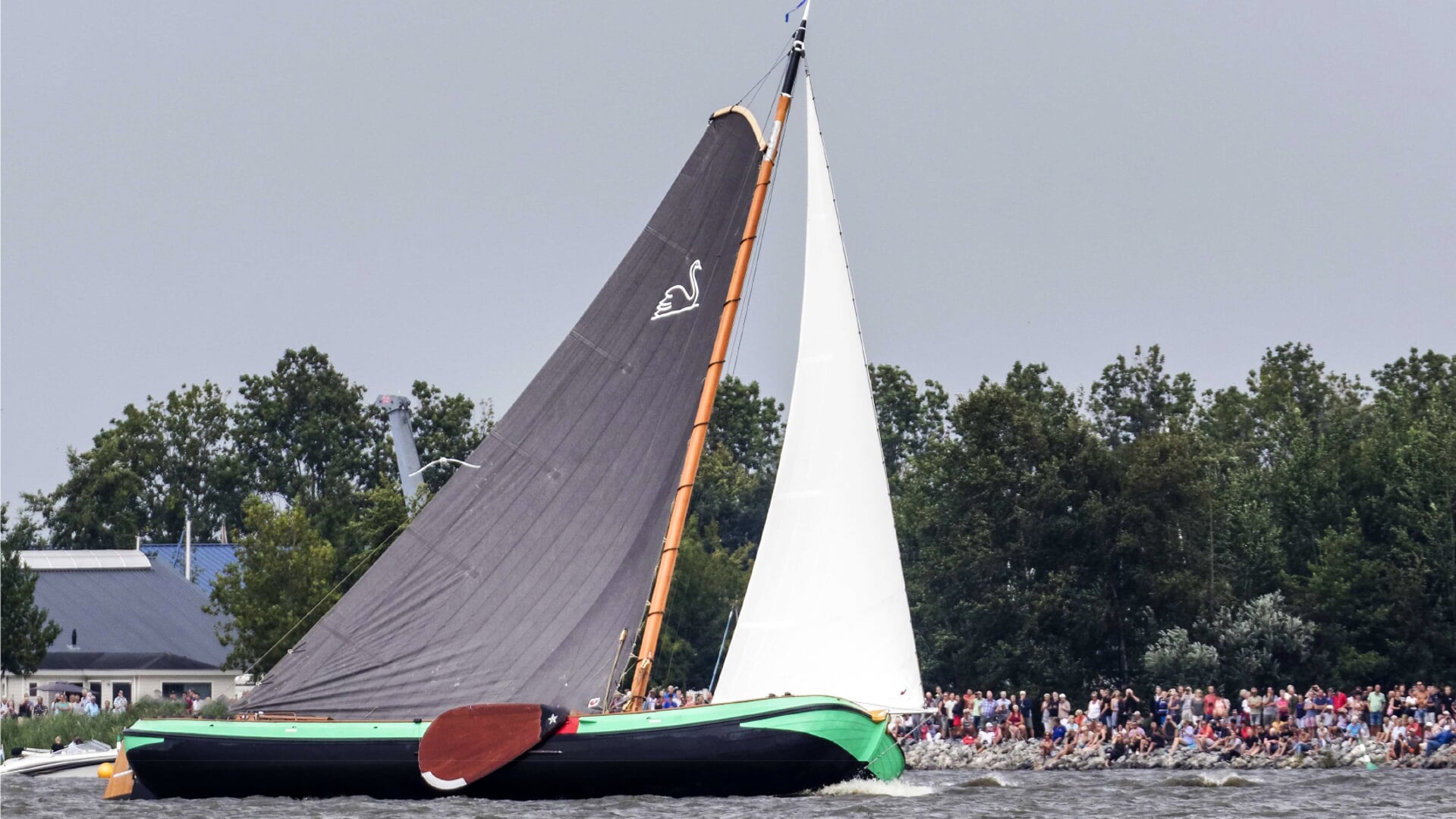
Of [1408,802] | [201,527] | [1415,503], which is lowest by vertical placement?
[1408,802]

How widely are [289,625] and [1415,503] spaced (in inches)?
1290

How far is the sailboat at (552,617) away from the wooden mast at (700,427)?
45 mm

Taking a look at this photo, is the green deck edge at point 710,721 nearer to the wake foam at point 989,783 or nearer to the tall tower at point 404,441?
the wake foam at point 989,783

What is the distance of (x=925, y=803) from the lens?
29969 millimetres

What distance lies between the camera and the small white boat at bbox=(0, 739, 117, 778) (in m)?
42.2

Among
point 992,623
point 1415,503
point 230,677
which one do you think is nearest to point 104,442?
point 230,677

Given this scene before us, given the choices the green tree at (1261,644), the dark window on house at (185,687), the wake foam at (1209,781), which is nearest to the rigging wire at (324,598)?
the dark window on house at (185,687)

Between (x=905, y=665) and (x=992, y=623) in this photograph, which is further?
(x=992, y=623)

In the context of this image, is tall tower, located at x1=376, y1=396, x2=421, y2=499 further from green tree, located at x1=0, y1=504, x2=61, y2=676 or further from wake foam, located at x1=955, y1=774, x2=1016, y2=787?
wake foam, located at x1=955, y1=774, x2=1016, y2=787

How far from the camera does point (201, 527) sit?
342 feet

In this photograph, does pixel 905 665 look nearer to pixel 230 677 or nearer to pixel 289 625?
pixel 289 625

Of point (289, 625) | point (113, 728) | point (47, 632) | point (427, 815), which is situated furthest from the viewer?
point (47, 632)

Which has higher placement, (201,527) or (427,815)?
(201,527)

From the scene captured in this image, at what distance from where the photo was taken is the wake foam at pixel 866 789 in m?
29.6
